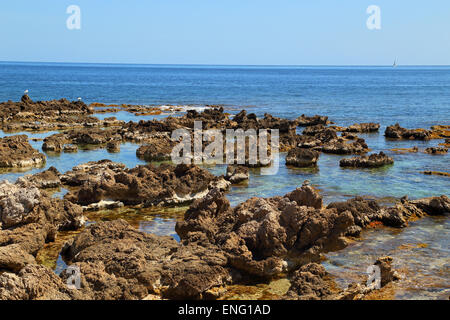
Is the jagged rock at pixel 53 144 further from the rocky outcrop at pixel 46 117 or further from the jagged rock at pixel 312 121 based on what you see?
the jagged rock at pixel 312 121

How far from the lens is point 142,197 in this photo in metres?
18.5

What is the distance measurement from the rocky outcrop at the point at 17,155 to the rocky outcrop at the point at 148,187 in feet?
24.7

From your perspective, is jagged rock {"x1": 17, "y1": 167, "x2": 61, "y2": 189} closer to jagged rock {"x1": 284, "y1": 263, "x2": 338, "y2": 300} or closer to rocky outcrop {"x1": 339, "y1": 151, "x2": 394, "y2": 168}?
jagged rock {"x1": 284, "y1": 263, "x2": 338, "y2": 300}

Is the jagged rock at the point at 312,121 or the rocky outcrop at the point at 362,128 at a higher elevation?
the jagged rock at the point at 312,121

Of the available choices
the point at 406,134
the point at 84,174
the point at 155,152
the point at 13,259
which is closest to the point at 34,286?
the point at 13,259

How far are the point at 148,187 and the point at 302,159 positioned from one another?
1147 cm

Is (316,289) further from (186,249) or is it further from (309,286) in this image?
(186,249)

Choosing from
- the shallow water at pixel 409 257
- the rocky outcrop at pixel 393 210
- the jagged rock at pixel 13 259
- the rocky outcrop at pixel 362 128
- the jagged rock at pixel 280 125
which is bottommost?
the shallow water at pixel 409 257

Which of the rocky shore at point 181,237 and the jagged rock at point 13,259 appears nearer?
the rocky shore at point 181,237

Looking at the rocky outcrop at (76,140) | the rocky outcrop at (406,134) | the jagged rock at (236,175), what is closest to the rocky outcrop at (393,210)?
the jagged rock at (236,175)

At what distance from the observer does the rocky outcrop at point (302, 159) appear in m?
27.1

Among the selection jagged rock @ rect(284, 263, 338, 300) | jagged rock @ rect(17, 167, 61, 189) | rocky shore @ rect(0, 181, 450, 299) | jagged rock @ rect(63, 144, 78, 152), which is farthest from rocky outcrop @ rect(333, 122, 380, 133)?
jagged rock @ rect(284, 263, 338, 300)
